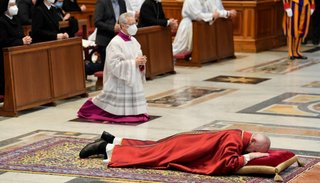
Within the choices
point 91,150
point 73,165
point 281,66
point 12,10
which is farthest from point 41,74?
point 281,66

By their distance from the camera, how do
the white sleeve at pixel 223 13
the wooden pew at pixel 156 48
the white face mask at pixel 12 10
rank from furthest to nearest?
the white sleeve at pixel 223 13 < the wooden pew at pixel 156 48 < the white face mask at pixel 12 10

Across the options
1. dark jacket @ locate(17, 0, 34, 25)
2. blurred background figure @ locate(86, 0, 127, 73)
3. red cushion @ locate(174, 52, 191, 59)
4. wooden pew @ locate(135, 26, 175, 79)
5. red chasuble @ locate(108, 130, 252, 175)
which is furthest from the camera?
red cushion @ locate(174, 52, 191, 59)

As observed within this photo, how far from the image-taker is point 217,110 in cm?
1188

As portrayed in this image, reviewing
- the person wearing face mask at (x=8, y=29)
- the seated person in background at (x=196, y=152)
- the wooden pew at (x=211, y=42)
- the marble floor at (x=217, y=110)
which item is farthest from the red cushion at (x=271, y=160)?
the wooden pew at (x=211, y=42)

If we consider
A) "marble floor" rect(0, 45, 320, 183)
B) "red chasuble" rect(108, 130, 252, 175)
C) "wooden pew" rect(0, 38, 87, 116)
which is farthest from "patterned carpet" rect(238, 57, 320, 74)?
"red chasuble" rect(108, 130, 252, 175)

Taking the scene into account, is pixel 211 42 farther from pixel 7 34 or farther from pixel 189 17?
pixel 7 34

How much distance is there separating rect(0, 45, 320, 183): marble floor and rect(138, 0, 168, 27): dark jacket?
100 cm

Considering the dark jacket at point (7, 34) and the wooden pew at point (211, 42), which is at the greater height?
the dark jacket at point (7, 34)

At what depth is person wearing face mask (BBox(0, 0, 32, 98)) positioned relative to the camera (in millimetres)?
11531

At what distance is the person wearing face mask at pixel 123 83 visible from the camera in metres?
10.8

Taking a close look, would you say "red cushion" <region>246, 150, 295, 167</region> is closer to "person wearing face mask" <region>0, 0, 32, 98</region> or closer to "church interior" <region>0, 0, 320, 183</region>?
"church interior" <region>0, 0, 320, 183</region>

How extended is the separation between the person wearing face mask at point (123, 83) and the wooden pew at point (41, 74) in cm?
85

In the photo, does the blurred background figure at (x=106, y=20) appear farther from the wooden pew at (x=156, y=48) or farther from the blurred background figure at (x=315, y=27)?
the blurred background figure at (x=315, y=27)

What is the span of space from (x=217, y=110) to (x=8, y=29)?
10.2 feet
